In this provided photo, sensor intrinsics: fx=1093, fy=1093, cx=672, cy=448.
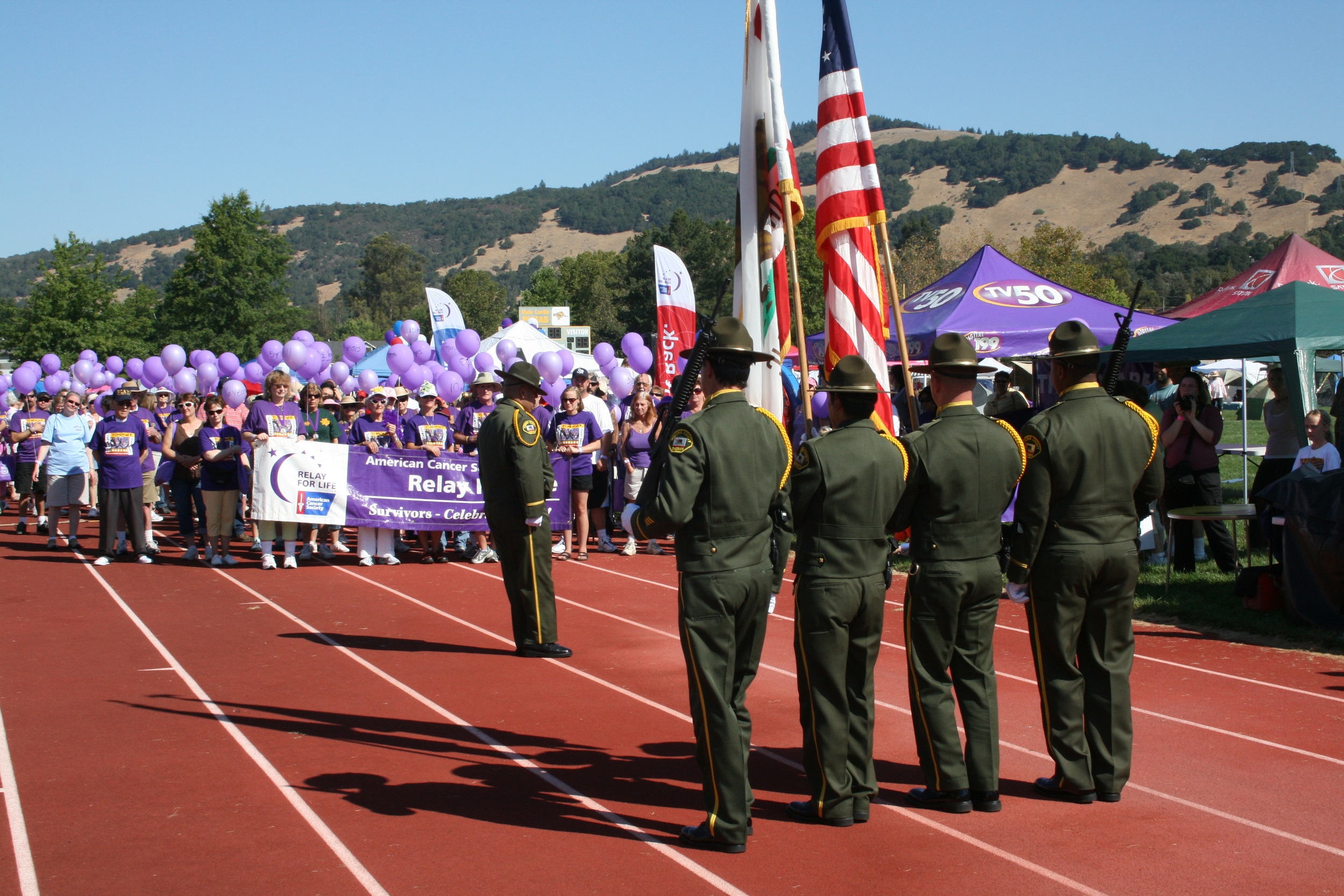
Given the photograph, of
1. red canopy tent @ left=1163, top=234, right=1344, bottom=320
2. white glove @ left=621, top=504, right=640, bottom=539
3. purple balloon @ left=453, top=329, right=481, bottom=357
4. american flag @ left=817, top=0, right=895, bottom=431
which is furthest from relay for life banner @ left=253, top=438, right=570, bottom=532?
purple balloon @ left=453, top=329, right=481, bottom=357

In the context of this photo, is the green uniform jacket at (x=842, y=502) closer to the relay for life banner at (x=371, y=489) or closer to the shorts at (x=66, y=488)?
the relay for life banner at (x=371, y=489)

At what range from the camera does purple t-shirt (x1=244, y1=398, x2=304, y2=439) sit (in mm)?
12250

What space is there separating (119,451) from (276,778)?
8.19 m

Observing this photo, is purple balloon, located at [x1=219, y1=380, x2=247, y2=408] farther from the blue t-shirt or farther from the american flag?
the american flag

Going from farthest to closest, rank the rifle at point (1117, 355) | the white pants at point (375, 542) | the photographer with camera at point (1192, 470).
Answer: the white pants at point (375, 542) → the photographer with camera at point (1192, 470) → the rifle at point (1117, 355)

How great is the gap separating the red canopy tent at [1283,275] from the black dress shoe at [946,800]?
1357 centimetres

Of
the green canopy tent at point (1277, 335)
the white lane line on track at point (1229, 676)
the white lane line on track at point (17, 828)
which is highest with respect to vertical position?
the green canopy tent at point (1277, 335)

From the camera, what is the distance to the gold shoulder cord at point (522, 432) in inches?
314

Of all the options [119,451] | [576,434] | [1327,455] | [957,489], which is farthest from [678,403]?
[119,451]

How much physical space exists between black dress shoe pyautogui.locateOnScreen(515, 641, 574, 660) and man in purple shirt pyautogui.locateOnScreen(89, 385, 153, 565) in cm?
659

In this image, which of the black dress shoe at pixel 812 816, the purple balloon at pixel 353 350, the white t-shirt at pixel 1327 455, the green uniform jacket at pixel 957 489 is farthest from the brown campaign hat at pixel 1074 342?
the purple balloon at pixel 353 350

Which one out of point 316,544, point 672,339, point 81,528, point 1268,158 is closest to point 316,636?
point 316,544

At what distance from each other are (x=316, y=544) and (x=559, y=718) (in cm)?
774

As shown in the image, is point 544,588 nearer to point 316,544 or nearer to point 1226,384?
point 316,544
